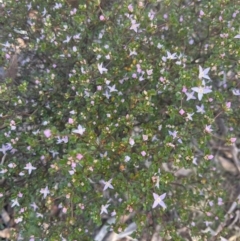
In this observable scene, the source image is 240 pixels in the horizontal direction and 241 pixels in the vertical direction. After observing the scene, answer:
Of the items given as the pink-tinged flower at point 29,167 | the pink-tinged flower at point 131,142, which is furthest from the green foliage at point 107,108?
the pink-tinged flower at point 29,167

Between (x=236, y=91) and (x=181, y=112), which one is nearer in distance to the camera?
(x=181, y=112)

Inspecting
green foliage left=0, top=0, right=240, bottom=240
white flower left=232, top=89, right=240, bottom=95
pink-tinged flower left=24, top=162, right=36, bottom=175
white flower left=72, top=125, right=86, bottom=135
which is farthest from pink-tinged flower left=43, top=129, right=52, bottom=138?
white flower left=232, top=89, right=240, bottom=95

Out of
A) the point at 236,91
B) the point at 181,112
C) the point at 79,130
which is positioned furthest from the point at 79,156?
the point at 236,91

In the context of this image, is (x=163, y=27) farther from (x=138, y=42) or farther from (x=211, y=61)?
(x=211, y=61)

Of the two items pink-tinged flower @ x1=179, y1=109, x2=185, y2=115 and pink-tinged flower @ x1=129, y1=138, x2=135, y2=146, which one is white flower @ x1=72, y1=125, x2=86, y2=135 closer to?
pink-tinged flower @ x1=129, y1=138, x2=135, y2=146

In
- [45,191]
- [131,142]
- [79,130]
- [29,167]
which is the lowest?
[45,191]

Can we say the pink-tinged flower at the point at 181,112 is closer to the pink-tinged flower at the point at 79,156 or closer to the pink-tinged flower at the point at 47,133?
the pink-tinged flower at the point at 79,156

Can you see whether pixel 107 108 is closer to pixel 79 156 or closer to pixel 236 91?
pixel 79 156

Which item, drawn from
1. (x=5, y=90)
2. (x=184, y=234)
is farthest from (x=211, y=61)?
(x=184, y=234)
